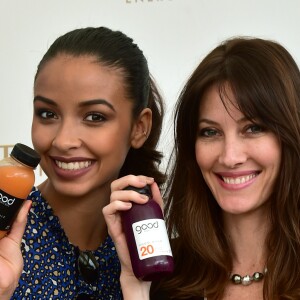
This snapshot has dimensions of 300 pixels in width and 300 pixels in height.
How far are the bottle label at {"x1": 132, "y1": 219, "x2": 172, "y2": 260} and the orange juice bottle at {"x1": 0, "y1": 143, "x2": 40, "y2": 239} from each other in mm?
196

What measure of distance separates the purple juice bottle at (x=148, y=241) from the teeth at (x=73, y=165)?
163 millimetres

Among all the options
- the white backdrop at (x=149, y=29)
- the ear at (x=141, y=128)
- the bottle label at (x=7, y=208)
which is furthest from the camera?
the white backdrop at (x=149, y=29)

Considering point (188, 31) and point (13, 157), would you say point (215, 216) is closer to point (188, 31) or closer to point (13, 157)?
point (13, 157)

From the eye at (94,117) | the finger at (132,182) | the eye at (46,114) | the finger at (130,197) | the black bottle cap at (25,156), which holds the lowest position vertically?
the finger at (130,197)

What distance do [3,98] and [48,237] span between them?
0.75m

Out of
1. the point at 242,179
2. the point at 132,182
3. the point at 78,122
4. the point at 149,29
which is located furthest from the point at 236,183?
the point at 149,29

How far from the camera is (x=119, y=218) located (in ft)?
3.42

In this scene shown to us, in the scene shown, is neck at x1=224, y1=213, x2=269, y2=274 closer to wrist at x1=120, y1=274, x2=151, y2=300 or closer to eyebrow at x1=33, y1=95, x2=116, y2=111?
wrist at x1=120, y1=274, x2=151, y2=300

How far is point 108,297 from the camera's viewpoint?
1166mm

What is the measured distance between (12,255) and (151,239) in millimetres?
231

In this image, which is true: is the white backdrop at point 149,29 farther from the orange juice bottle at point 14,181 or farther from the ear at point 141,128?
the orange juice bottle at point 14,181

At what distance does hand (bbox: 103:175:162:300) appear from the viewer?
38.3 inches

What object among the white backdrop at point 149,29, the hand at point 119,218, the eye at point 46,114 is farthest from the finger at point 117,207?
the white backdrop at point 149,29

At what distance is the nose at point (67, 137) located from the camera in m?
1.04
